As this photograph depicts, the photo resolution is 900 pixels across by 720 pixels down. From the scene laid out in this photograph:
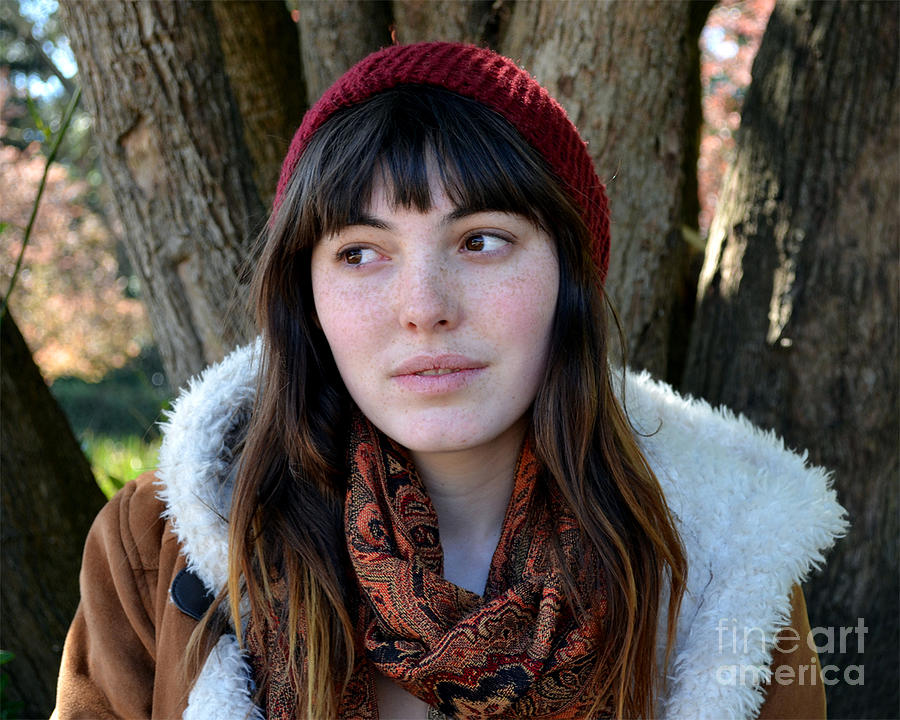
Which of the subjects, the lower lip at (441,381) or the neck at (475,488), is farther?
the neck at (475,488)

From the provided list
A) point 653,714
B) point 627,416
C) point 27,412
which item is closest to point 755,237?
point 627,416

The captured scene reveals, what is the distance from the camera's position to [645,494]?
1.88 m

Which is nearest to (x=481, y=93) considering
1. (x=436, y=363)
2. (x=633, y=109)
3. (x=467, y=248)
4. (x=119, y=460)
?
(x=467, y=248)

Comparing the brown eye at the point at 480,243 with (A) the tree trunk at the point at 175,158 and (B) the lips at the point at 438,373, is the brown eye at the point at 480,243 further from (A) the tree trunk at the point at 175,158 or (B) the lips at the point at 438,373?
(A) the tree trunk at the point at 175,158

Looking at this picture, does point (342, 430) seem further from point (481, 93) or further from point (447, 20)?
point (447, 20)

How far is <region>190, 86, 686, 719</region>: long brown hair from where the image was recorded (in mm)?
1674

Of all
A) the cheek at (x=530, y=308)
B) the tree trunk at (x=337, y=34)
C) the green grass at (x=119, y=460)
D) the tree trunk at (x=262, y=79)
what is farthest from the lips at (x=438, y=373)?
the green grass at (x=119, y=460)

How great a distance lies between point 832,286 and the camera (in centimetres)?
258

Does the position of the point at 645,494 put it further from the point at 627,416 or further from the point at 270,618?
the point at 270,618

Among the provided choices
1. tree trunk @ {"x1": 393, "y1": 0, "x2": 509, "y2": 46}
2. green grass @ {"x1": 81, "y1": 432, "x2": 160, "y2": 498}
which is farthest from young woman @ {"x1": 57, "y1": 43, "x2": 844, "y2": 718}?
green grass @ {"x1": 81, "y1": 432, "x2": 160, "y2": 498}

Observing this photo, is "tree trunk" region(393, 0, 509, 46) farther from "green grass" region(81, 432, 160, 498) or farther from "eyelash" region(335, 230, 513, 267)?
"green grass" region(81, 432, 160, 498)

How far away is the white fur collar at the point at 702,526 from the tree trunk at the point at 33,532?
733 millimetres

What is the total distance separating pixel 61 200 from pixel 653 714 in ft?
36.6

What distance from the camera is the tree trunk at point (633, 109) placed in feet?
8.16
